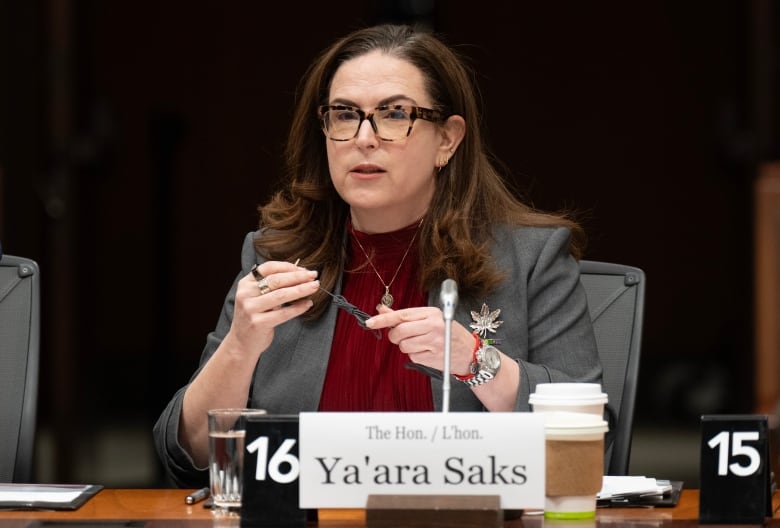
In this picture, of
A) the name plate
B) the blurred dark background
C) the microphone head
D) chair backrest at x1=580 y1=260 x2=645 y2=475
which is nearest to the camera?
the name plate

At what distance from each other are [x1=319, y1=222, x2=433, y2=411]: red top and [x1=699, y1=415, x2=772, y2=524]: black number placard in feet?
2.35

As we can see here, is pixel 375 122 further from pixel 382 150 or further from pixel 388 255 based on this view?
pixel 388 255

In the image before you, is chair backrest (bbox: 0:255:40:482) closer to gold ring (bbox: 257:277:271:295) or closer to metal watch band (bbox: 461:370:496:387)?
gold ring (bbox: 257:277:271:295)

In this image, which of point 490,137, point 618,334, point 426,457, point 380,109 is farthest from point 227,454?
point 490,137

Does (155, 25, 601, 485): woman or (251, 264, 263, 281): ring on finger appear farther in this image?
(155, 25, 601, 485): woman

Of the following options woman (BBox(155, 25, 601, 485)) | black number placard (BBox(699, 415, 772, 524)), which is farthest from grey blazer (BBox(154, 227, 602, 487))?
black number placard (BBox(699, 415, 772, 524))

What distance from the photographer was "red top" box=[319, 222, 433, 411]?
2379 millimetres

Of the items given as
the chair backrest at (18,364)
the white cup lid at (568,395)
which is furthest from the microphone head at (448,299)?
the chair backrest at (18,364)

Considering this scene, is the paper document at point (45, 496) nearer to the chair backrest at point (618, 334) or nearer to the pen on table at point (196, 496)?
the pen on table at point (196, 496)

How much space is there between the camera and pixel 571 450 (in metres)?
1.71

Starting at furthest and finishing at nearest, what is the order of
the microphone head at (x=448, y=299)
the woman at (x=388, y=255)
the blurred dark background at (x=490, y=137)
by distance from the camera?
the blurred dark background at (x=490, y=137)
the woman at (x=388, y=255)
the microphone head at (x=448, y=299)

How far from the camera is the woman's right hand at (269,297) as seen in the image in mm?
2029

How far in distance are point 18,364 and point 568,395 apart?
3.52ft

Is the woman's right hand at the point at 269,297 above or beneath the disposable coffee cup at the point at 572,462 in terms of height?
above
